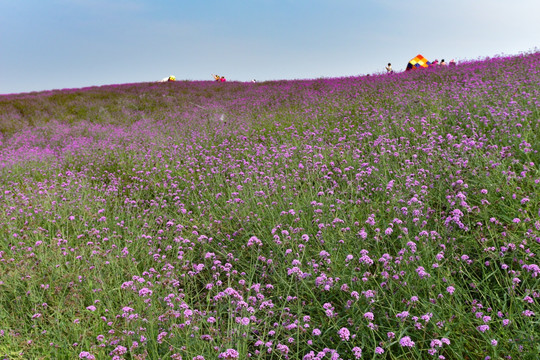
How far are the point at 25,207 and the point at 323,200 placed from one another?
405 centimetres

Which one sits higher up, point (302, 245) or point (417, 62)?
point (417, 62)

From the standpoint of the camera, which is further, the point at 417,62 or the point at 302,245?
the point at 417,62

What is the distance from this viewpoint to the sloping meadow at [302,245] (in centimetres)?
209

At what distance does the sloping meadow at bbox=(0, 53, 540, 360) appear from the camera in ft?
6.84

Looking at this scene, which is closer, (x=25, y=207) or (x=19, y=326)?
(x=19, y=326)

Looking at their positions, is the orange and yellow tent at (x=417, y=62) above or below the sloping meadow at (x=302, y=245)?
above

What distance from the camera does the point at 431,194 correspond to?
11.3 feet

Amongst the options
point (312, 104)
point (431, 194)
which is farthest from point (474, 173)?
point (312, 104)

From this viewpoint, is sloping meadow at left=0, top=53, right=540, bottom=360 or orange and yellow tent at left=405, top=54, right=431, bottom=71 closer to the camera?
sloping meadow at left=0, top=53, right=540, bottom=360

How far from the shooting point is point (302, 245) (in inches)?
105

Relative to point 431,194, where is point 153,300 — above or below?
below

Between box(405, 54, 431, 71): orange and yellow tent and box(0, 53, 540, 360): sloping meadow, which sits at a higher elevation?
box(405, 54, 431, 71): orange and yellow tent

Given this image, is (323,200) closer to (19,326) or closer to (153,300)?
(153,300)

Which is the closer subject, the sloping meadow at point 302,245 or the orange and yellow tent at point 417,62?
the sloping meadow at point 302,245
